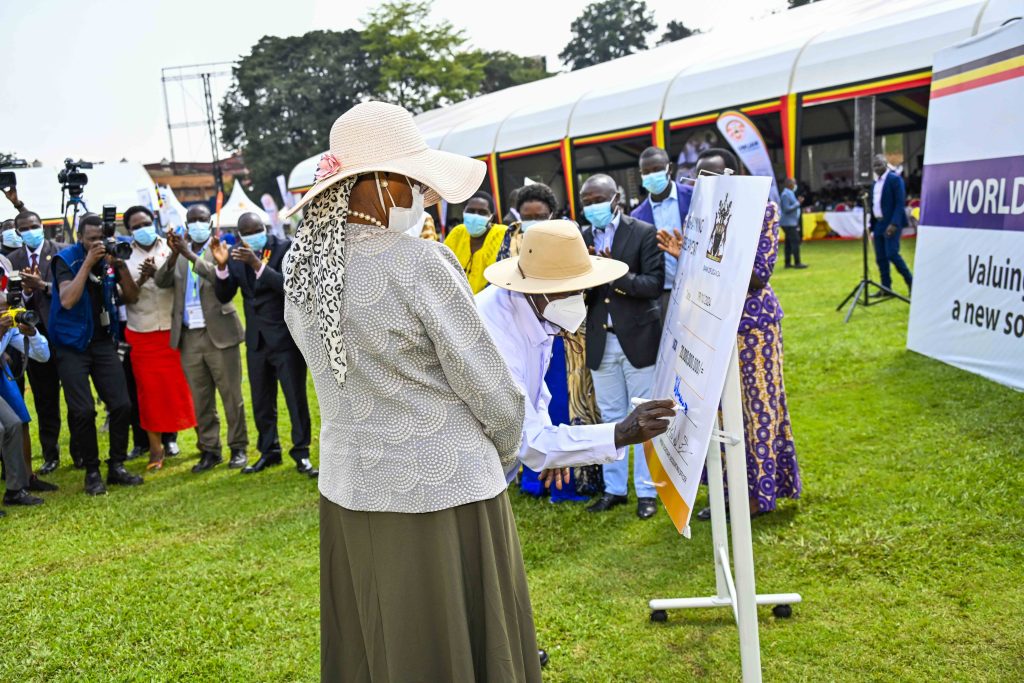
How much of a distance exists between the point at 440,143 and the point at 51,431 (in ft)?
65.3

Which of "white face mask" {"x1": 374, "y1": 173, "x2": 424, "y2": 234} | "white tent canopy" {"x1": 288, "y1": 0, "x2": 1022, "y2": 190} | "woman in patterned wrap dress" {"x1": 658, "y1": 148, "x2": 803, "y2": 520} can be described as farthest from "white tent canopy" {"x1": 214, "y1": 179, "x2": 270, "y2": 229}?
"white face mask" {"x1": 374, "y1": 173, "x2": 424, "y2": 234}

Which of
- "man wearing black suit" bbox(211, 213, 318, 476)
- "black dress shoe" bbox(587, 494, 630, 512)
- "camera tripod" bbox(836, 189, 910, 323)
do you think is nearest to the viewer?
"black dress shoe" bbox(587, 494, 630, 512)

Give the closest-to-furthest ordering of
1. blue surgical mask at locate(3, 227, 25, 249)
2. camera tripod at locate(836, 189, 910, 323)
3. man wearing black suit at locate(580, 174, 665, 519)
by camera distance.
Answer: man wearing black suit at locate(580, 174, 665, 519) → blue surgical mask at locate(3, 227, 25, 249) → camera tripod at locate(836, 189, 910, 323)

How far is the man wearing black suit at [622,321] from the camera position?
4.75 meters

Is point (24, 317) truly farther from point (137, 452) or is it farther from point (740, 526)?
point (740, 526)

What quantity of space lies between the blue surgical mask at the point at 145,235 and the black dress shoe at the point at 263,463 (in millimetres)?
1929

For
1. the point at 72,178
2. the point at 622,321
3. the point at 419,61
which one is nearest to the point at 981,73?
the point at 622,321

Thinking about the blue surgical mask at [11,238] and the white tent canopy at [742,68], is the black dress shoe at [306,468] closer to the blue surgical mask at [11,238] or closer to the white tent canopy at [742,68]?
the blue surgical mask at [11,238]

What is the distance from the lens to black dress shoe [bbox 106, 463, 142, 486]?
6.58 m

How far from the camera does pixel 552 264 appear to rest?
272cm

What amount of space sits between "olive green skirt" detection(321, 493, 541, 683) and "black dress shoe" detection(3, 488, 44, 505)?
501cm

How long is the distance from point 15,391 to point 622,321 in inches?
173

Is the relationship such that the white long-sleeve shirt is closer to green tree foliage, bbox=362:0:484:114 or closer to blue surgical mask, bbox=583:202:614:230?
blue surgical mask, bbox=583:202:614:230

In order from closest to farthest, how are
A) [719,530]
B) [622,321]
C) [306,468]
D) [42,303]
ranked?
[719,530] → [622,321] → [306,468] → [42,303]
